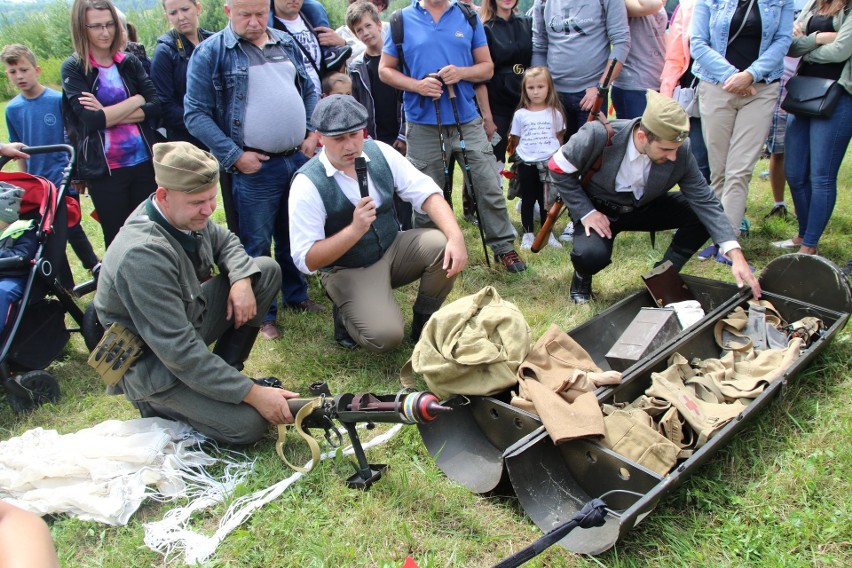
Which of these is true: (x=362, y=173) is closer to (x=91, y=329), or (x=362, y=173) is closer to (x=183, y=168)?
(x=183, y=168)

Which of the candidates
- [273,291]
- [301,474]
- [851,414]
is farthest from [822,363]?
[273,291]

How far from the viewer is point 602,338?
3918mm

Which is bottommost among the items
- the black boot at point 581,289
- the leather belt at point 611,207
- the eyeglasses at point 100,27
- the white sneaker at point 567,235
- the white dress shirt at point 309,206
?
the white sneaker at point 567,235

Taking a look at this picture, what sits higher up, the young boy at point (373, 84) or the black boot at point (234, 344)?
the young boy at point (373, 84)

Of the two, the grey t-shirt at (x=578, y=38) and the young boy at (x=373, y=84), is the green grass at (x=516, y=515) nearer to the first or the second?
the grey t-shirt at (x=578, y=38)

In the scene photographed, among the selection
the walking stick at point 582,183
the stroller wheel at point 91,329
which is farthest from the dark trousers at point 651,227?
the stroller wheel at point 91,329

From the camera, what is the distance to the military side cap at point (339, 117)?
3.47 m

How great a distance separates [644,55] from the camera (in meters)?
5.74

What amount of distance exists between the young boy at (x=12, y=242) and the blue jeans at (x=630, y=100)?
491 centimetres

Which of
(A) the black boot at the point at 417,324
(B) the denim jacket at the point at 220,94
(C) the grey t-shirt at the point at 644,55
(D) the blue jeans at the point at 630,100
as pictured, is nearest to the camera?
(B) the denim jacket at the point at 220,94

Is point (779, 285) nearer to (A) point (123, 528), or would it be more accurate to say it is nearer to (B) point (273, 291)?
(B) point (273, 291)

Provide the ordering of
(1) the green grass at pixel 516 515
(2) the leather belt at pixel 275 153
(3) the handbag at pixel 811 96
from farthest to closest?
(3) the handbag at pixel 811 96 → (2) the leather belt at pixel 275 153 → (1) the green grass at pixel 516 515

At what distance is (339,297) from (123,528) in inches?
68.3

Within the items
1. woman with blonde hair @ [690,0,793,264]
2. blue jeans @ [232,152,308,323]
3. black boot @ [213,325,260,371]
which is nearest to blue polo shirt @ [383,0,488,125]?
blue jeans @ [232,152,308,323]
